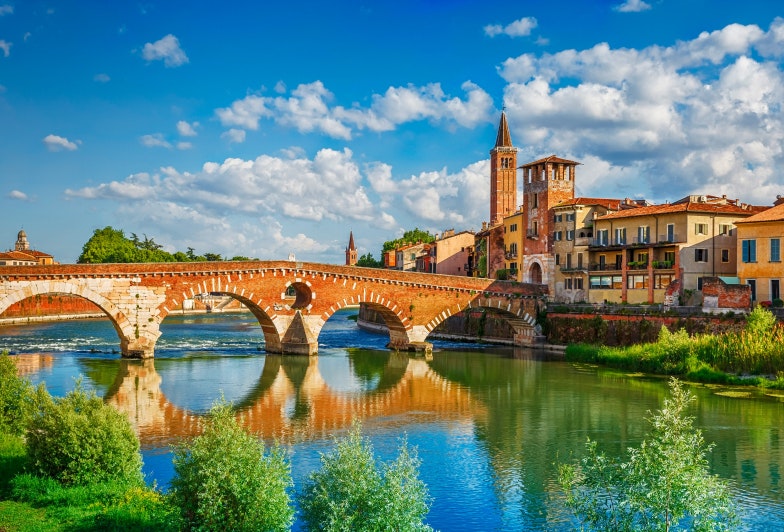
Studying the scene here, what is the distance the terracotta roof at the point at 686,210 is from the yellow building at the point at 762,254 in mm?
3522

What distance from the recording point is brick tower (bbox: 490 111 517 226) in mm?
82438

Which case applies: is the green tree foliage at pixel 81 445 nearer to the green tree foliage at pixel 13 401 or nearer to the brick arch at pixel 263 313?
the green tree foliage at pixel 13 401

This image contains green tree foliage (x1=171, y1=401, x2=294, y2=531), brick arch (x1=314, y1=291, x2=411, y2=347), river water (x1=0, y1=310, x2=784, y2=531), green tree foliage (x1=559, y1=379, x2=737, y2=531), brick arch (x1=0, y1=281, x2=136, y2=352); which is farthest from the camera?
brick arch (x1=314, y1=291, x2=411, y2=347)

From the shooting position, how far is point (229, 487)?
35.0ft

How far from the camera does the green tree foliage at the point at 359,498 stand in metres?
10.0

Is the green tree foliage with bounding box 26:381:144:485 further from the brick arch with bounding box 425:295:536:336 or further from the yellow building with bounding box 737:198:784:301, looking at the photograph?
the yellow building with bounding box 737:198:784:301

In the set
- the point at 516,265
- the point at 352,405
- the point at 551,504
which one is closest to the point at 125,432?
the point at 551,504

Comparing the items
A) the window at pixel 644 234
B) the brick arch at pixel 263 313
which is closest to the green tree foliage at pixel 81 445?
the brick arch at pixel 263 313

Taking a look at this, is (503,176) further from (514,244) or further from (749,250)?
(749,250)

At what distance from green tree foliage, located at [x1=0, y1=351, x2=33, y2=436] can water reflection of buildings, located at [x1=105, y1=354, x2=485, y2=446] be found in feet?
13.3

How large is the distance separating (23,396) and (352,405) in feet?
42.0

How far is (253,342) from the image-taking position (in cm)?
5178

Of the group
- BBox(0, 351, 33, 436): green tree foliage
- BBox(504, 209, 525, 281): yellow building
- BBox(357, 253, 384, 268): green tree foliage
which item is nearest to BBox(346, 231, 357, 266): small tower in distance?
BBox(357, 253, 384, 268): green tree foliage

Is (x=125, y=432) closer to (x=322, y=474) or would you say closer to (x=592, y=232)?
(x=322, y=474)
